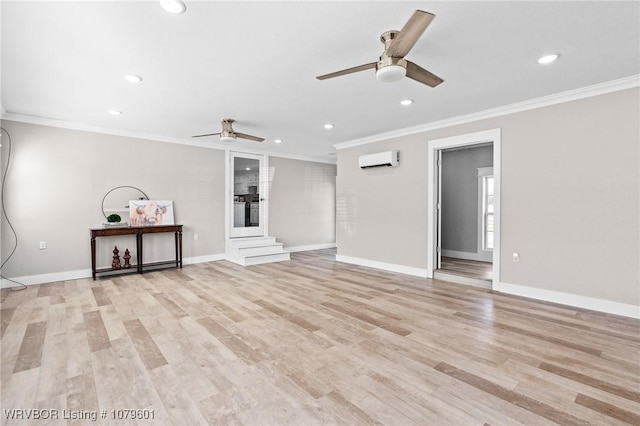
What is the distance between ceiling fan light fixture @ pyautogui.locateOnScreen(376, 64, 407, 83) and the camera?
2234 mm

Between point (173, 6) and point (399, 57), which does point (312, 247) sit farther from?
point (173, 6)

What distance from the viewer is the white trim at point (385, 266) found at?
5074 millimetres

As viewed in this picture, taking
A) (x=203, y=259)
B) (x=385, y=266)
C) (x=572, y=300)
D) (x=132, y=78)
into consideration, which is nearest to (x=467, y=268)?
(x=385, y=266)

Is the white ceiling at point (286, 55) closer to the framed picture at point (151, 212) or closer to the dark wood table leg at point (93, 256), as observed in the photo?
the framed picture at point (151, 212)

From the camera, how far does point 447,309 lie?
3.40 m

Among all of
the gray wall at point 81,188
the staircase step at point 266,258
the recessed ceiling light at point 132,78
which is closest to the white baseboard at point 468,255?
the staircase step at point 266,258

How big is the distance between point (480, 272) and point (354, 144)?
340cm

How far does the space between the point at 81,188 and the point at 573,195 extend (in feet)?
23.7

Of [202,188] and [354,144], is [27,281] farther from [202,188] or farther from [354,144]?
[354,144]

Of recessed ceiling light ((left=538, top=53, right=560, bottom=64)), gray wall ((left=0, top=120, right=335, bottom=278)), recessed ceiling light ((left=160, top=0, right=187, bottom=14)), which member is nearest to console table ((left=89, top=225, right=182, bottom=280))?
gray wall ((left=0, top=120, right=335, bottom=278))

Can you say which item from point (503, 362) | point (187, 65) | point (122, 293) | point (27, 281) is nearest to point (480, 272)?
point (503, 362)

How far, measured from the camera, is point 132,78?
3146 mm

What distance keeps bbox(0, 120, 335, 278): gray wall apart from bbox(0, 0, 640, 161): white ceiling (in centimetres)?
→ 65

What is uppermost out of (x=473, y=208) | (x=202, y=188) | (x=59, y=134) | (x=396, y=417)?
(x=59, y=134)
